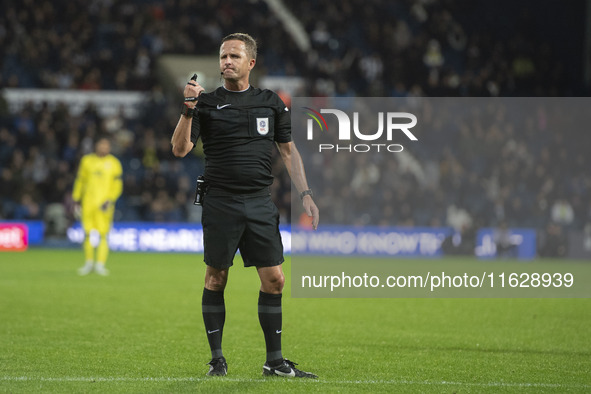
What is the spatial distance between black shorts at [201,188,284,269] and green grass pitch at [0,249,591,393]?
0.81m

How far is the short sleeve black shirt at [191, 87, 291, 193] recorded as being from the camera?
20.0 ft

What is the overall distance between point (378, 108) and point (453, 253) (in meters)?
5.25

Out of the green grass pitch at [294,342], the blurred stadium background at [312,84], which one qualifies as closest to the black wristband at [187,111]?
the green grass pitch at [294,342]

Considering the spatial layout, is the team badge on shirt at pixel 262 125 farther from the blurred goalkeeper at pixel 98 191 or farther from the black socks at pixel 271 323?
the blurred goalkeeper at pixel 98 191

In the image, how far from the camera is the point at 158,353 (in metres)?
7.41

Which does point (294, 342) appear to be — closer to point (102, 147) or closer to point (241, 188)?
point (241, 188)

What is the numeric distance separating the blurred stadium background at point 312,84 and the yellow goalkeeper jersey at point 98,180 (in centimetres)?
721

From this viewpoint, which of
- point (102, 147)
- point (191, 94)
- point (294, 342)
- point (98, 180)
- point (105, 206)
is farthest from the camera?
point (98, 180)

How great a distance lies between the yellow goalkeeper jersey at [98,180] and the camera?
1562 cm

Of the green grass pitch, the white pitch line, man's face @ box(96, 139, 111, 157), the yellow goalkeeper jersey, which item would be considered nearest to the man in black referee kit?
the white pitch line

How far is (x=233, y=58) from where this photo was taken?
234 inches

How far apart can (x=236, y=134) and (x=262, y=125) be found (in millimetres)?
189

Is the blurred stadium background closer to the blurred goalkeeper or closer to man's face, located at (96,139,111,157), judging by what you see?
the blurred goalkeeper

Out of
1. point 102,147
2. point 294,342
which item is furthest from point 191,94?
point 102,147
